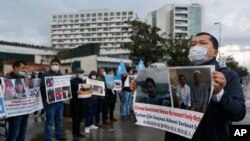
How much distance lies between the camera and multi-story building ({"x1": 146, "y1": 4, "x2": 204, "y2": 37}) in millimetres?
161375

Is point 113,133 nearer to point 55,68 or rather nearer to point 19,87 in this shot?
point 55,68

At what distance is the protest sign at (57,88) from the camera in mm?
10073

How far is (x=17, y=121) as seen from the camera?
8.48m

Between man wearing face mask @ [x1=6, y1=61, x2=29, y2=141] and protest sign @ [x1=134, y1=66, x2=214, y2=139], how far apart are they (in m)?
4.90

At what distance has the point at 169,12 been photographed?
540 feet

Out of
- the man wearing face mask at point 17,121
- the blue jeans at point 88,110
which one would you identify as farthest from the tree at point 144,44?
the man wearing face mask at point 17,121

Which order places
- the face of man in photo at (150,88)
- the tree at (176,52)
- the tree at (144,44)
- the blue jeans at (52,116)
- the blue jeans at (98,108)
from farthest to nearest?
the tree at (176,52) → the tree at (144,44) → the blue jeans at (98,108) → the blue jeans at (52,116) → the face of man in photo at (150,88)

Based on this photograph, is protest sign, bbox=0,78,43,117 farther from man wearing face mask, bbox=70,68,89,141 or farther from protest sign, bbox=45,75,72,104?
man wearing face mask, bbox=70,68,89,141

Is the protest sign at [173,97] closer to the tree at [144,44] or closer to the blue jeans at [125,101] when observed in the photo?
the blue jeans at [125,101]

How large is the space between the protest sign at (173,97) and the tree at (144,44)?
35.0 meters

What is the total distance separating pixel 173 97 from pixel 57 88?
7.24m

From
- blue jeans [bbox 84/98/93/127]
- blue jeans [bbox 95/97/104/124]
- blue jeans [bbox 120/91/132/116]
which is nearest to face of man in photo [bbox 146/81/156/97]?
blue jeans [bbox 84/98/93/127]

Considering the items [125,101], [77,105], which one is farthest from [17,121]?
[125,101]

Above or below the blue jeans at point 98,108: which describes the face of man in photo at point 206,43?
above
